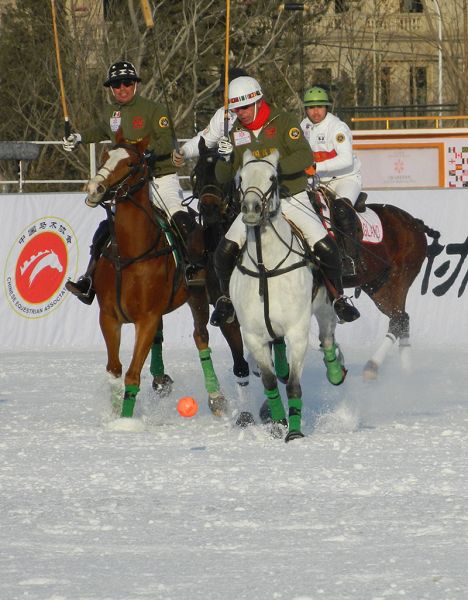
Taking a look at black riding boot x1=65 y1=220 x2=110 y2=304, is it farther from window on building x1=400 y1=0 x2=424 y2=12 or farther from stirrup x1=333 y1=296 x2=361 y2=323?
window on building x1=400 y1=0 x2=424 y2=12

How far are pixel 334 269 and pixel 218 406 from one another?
5.32ft

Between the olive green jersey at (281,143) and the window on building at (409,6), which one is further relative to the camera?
the window on building at (409,6)

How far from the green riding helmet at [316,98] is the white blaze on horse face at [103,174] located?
2.96 m

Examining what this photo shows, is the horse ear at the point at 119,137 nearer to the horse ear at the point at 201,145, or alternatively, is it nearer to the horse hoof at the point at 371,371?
the horse ear at the point at 201,145

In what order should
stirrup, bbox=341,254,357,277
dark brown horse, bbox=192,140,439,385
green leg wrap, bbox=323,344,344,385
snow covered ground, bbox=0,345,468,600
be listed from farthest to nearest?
dark brown horse, bbox=192,140,439,385
stirrup, bbox=341,254,357,277
green leg wrap, bbox=323,344,344,385
snow covered ground, bbox=0,345,468,600

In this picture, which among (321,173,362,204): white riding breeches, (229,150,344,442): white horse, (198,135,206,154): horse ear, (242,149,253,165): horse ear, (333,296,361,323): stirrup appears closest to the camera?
(242,149,253,165): horse ear

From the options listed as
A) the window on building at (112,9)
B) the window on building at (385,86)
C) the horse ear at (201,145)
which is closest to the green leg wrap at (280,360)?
the horse ear at (201,145)

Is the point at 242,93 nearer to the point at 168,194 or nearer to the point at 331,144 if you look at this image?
the point at 168,194

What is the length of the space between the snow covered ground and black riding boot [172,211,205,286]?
1.10 m

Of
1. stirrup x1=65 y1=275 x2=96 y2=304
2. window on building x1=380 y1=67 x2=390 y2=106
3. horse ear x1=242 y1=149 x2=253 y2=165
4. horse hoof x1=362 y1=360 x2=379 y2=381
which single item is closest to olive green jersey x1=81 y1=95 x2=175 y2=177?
stirrup x1=65 y1=275 x2=96 y2=304

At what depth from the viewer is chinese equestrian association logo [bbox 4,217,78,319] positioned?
17719mm

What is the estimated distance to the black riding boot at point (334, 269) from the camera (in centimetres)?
1061

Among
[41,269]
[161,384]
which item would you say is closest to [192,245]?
[161,384]

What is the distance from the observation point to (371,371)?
14.1m
